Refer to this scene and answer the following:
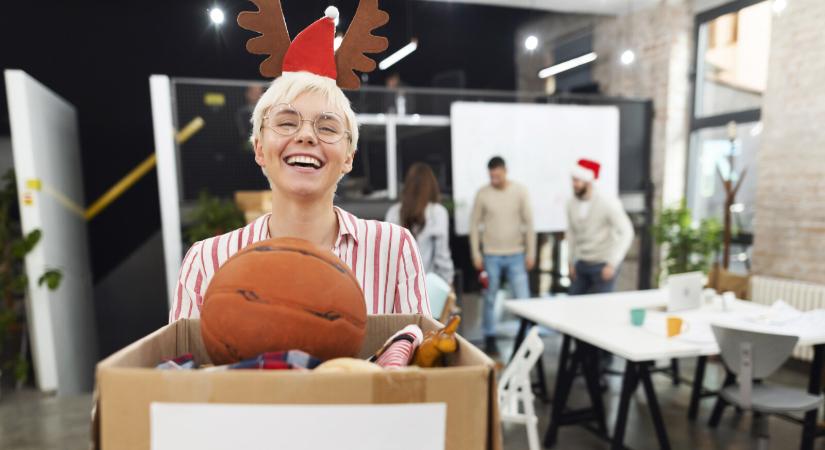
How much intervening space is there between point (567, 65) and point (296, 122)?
6.46 meters

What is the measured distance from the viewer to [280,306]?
0.53 metres

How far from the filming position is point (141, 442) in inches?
17.4

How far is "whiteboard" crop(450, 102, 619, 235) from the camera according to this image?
5129 millimetres

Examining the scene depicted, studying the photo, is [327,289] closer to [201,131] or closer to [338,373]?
[338,373]

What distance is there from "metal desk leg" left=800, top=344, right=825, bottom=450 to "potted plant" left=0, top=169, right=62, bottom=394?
485cm

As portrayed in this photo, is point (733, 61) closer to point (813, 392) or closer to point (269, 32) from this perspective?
point (813, 392)

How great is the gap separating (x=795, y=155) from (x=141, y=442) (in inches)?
209

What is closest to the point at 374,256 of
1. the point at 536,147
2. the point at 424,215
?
the point at 424,215

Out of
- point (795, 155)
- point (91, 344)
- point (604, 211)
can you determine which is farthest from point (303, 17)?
point (91, 344)

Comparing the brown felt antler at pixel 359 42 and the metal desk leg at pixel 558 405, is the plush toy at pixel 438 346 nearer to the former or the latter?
the brown felt antler at pixel 359 42

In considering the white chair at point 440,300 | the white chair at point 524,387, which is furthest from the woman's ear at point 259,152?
the white chair at point 524,387

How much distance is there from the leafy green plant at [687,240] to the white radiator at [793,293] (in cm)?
53

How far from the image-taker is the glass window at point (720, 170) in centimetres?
500

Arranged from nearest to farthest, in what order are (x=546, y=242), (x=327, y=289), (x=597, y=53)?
(x=327, y=289) → (x=546, y=242) → (x=597, y=53)
